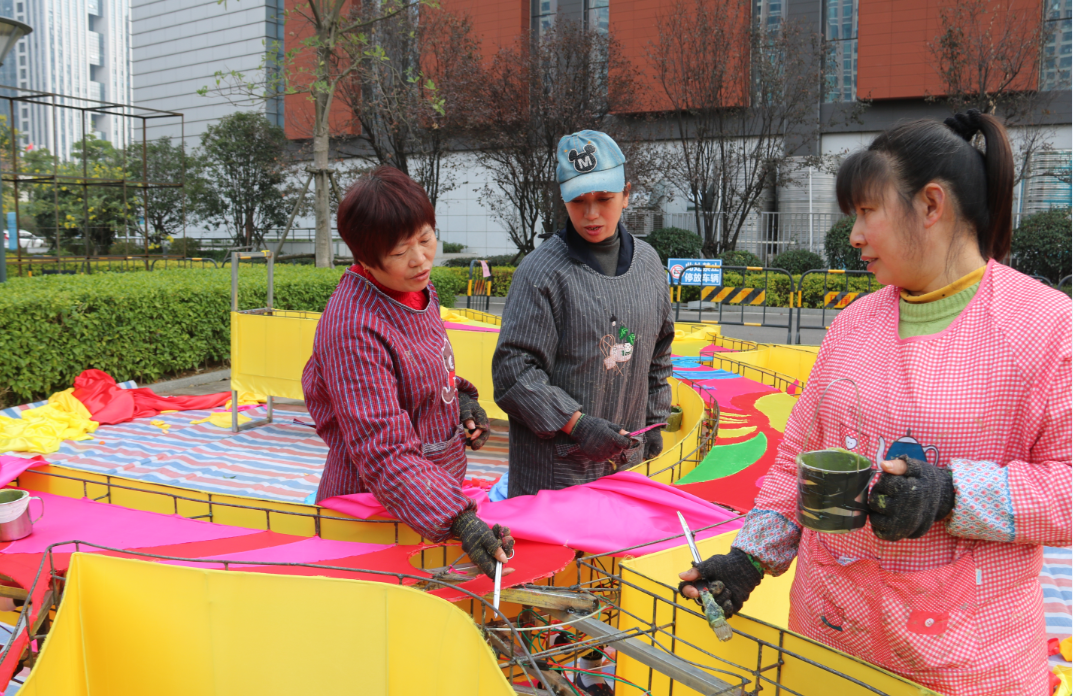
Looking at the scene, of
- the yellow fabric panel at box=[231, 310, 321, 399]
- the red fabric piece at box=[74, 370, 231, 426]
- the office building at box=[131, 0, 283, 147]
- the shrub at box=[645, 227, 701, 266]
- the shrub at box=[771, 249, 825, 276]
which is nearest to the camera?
the yellow fabric panel at box=[231, 310, 321, 399]

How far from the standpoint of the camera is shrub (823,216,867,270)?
1986 centimetres

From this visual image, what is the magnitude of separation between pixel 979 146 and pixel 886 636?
845 mm

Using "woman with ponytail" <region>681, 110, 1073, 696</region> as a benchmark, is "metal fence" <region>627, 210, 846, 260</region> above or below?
above

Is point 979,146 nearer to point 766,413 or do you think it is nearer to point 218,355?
point 766,413

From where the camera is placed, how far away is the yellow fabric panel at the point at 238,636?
139 cm

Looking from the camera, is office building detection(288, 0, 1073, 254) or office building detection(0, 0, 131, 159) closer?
office building detection(288, 0, 1073, 254)

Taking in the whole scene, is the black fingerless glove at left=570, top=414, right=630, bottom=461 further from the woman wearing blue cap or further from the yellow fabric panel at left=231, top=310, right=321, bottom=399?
the yellow fabric panel at left=231, top=310, right=321, bottom=399

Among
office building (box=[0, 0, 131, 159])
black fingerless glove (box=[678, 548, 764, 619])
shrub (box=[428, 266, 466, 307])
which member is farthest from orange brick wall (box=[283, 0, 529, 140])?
office building (box=[0, 0, 131, 159])

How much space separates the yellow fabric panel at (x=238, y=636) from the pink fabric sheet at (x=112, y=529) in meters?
0.40

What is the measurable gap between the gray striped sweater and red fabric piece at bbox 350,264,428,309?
321mm

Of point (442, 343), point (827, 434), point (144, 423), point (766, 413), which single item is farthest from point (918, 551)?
point (144, 423)

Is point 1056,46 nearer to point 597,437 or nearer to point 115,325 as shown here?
point 115,325

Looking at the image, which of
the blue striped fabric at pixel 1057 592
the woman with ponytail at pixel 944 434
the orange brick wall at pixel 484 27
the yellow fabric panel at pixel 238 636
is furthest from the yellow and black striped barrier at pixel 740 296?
the orange brick wall at pixel 484 27

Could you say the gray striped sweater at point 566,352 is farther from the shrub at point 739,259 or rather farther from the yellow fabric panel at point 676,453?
the shrub at point 739,259
